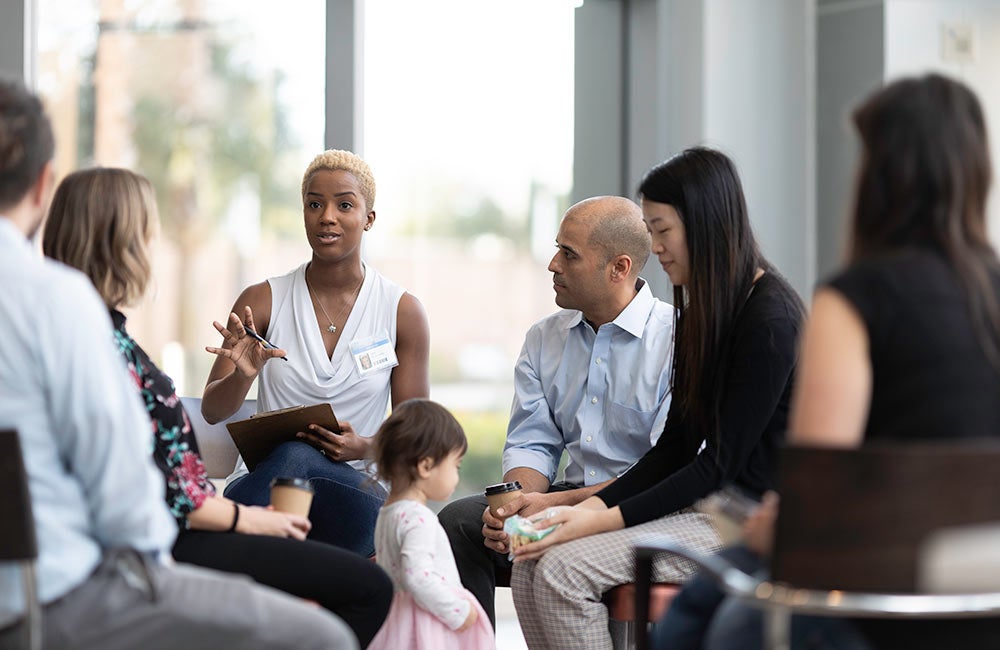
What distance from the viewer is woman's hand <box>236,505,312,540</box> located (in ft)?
8.02

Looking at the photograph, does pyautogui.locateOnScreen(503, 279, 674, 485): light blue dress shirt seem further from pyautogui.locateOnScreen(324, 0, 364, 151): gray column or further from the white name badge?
pyautogui.locateOnScreen(324, 0, 364, 151): gray column

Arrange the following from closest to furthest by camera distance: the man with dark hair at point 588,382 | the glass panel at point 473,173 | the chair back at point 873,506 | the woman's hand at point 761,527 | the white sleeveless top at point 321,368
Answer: the chair back at point 873,506 → the woman's hand at point 761,527 → the man with dark hair at point 588,382 → the white sleeveless top at point 321,368 → the glass panel at point 473,173

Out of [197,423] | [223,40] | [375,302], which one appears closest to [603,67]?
[223,40]

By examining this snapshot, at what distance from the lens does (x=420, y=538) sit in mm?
2646

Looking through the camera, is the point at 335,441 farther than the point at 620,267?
No

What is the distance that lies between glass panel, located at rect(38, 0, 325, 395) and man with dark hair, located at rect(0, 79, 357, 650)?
334 cm

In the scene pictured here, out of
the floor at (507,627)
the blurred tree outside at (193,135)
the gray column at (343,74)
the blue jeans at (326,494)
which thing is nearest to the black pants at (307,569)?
the blue jeans at (326,494)

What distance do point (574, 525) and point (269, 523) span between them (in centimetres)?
75

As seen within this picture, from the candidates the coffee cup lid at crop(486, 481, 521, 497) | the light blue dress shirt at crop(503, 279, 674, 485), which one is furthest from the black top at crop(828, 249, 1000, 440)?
the light blue dress shirt at crop(503, 279, 674, 485)

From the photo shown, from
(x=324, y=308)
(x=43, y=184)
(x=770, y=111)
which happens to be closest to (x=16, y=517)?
(x=43, y=184)

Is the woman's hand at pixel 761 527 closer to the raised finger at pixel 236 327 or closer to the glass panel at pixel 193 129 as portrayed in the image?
the raised finger at pixel 236 327

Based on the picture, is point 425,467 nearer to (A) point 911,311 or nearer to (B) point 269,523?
(B) point 269,523

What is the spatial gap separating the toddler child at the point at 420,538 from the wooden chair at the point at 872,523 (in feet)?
3.75

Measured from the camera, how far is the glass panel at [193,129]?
16.9 ft
